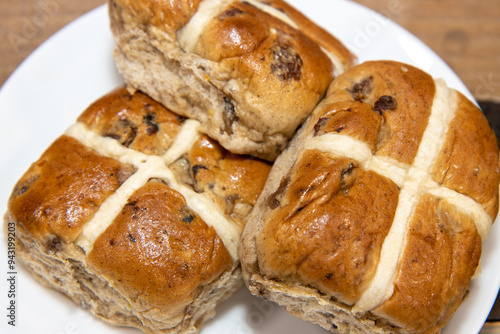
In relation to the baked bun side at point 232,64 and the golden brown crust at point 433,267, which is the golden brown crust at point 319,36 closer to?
the baked bun side at point 232,64

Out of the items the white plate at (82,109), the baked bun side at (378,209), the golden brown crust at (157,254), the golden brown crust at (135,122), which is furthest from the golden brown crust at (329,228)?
the golden brown crust at (135,122)

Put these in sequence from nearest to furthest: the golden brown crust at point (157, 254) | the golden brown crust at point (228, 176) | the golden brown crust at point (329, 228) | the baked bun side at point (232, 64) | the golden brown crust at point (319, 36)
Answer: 1. the golden brown crust at point (329, 228)
2. the golden brown crust at point (157, 254)
3. the baked bun side at point (232, 64)
4. the golden brown crust at point (228, 176)
5. the golden brown crust at point (319, 36)

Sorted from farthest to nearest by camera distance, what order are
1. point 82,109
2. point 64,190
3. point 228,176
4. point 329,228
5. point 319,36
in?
1. point 82,109
2. point 319,36
3. point 228,176
4. point 64,190
5. point 329,228

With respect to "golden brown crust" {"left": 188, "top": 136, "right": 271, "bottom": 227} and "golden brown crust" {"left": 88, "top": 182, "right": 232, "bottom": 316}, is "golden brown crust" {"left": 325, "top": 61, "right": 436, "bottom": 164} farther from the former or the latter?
"golden brown crust" {"left": 88, "top": 182, "right": 232, "bottom": 316}

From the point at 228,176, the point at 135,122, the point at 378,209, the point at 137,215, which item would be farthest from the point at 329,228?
the point at 135,122

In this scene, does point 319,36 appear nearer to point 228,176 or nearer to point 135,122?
point 228,176

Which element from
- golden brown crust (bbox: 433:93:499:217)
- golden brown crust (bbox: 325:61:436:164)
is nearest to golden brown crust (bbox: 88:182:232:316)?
golden brown crust (bbox: 325:61:436:164)
